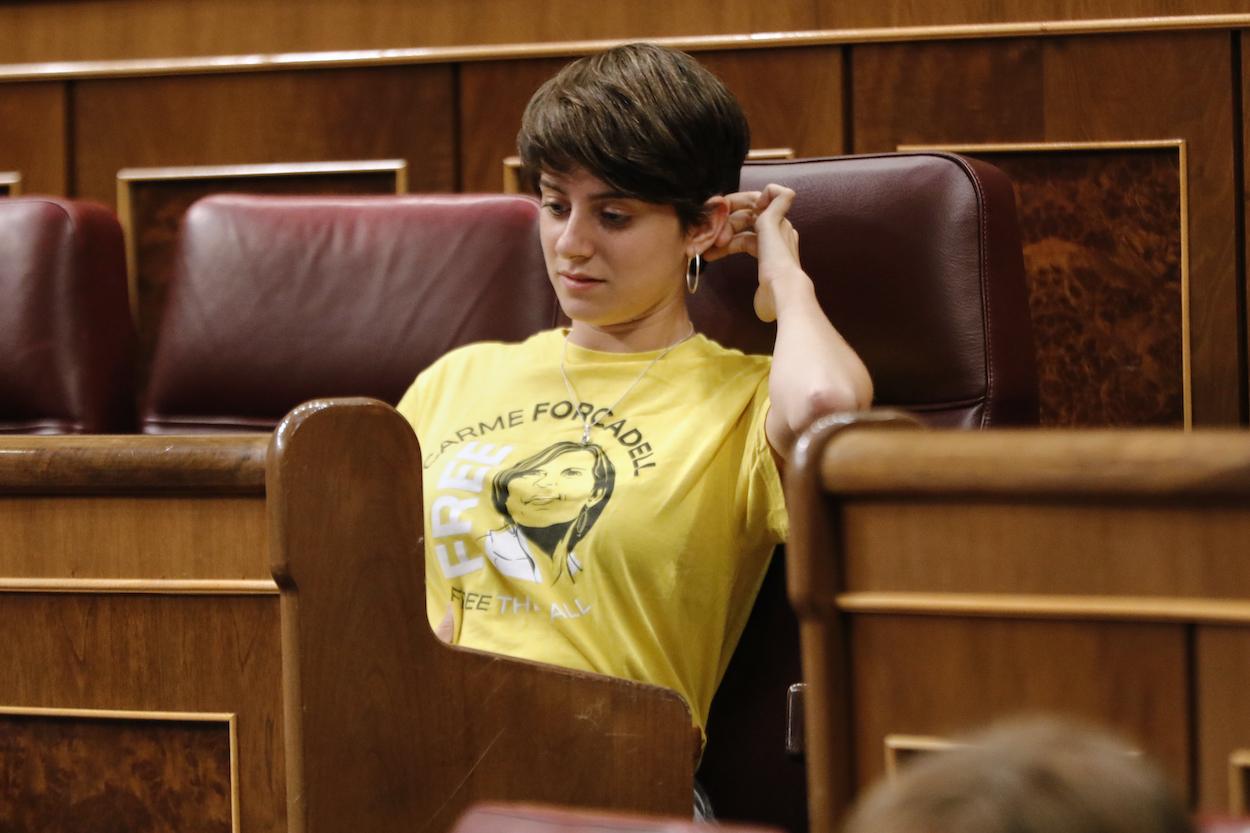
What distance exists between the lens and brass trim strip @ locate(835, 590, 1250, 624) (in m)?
0.73

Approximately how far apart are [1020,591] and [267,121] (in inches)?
59.8

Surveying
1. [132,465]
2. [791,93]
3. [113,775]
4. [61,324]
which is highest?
[791,93]

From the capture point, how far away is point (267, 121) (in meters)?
2.03

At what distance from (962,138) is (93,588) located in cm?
117

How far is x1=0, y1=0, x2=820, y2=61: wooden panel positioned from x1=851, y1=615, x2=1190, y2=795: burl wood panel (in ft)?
4.10

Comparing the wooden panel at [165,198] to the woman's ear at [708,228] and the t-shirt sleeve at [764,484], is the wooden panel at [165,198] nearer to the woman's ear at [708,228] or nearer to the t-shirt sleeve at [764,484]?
the woman's ear at [708,228]

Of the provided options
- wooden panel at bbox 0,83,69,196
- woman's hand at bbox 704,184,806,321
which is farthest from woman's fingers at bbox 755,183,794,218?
wooden panel at bbox 0,83,69,196

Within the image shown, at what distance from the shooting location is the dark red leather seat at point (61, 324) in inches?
63.0

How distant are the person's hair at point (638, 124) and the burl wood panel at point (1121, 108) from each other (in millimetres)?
578

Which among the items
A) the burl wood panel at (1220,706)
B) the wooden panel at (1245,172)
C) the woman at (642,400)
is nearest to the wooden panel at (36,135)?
the woman at (642,400)

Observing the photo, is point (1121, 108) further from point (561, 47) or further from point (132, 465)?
point (132, 465)

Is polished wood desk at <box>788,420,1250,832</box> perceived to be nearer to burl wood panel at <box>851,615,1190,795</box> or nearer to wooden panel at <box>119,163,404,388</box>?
burl wood panel at <box>851,615,1190,795</box>

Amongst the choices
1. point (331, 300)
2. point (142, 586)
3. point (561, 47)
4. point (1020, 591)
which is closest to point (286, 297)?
point (331, 300)

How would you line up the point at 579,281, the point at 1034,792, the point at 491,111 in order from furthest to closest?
the point at 491,111 < the point at 579,281 < the point at 1034,792
